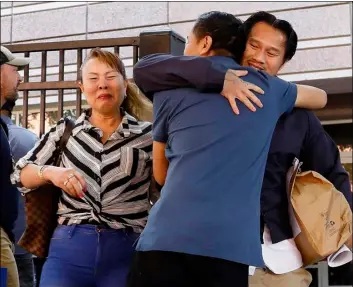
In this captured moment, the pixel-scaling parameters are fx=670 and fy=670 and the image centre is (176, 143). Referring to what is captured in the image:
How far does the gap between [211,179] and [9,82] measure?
114 cm

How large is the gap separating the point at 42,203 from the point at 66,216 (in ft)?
0.48

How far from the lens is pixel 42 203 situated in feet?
8.90

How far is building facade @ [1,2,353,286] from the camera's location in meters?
7.90

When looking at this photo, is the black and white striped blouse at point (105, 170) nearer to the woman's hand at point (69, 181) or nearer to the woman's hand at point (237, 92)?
the woman's hand at point (69, 181)

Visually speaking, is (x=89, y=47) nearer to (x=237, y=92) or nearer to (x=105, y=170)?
(x=105, y=170)

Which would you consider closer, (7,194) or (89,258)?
(7,194)

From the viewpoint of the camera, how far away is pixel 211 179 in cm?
199

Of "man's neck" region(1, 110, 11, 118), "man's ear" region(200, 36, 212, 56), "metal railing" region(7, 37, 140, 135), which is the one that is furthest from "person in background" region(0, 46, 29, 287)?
"metal railing" region(7, 37, 140, 135)

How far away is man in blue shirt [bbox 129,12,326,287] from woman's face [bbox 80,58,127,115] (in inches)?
23.0

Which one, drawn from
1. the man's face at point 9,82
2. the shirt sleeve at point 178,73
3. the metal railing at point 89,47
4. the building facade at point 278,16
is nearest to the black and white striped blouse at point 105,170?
the man's face at point 9,82

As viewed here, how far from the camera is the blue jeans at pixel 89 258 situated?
2.49m

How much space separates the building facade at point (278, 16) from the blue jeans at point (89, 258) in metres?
4.41

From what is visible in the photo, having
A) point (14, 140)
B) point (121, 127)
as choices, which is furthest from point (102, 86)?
point (14, 140)

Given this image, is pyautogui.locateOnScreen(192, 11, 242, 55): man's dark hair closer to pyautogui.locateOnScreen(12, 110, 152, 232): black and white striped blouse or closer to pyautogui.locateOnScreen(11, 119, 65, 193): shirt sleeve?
pyautogui.locateOnScreen(12, 110, 152, 232): black and white striped blouse
